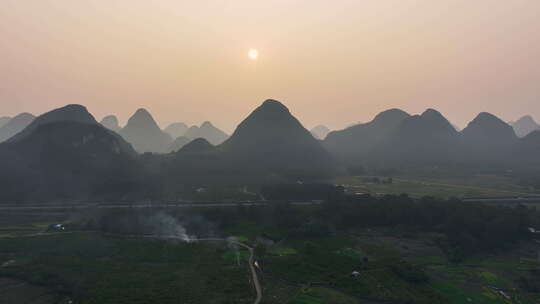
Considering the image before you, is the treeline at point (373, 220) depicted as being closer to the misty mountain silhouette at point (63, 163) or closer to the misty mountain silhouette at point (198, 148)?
the misty mountain silhouette at point (63, 163)

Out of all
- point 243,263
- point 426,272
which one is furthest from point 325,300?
point 426,272

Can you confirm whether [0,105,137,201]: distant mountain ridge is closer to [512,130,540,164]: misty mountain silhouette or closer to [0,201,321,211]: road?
[0,201,321,211]: road

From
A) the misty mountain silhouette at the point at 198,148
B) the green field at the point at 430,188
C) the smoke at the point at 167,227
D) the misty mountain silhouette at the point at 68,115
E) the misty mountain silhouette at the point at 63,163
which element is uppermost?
the misty mountain silhouette at the point at 68,115

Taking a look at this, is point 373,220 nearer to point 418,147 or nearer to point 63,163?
point 63,163

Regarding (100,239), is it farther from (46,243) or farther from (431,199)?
(431,199)

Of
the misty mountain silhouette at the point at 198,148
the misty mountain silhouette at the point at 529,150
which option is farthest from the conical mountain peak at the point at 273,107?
the misty mountain silhouette at the point at 529,150

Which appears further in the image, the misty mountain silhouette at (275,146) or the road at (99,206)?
the misty mountain silhouette at (275,146)
